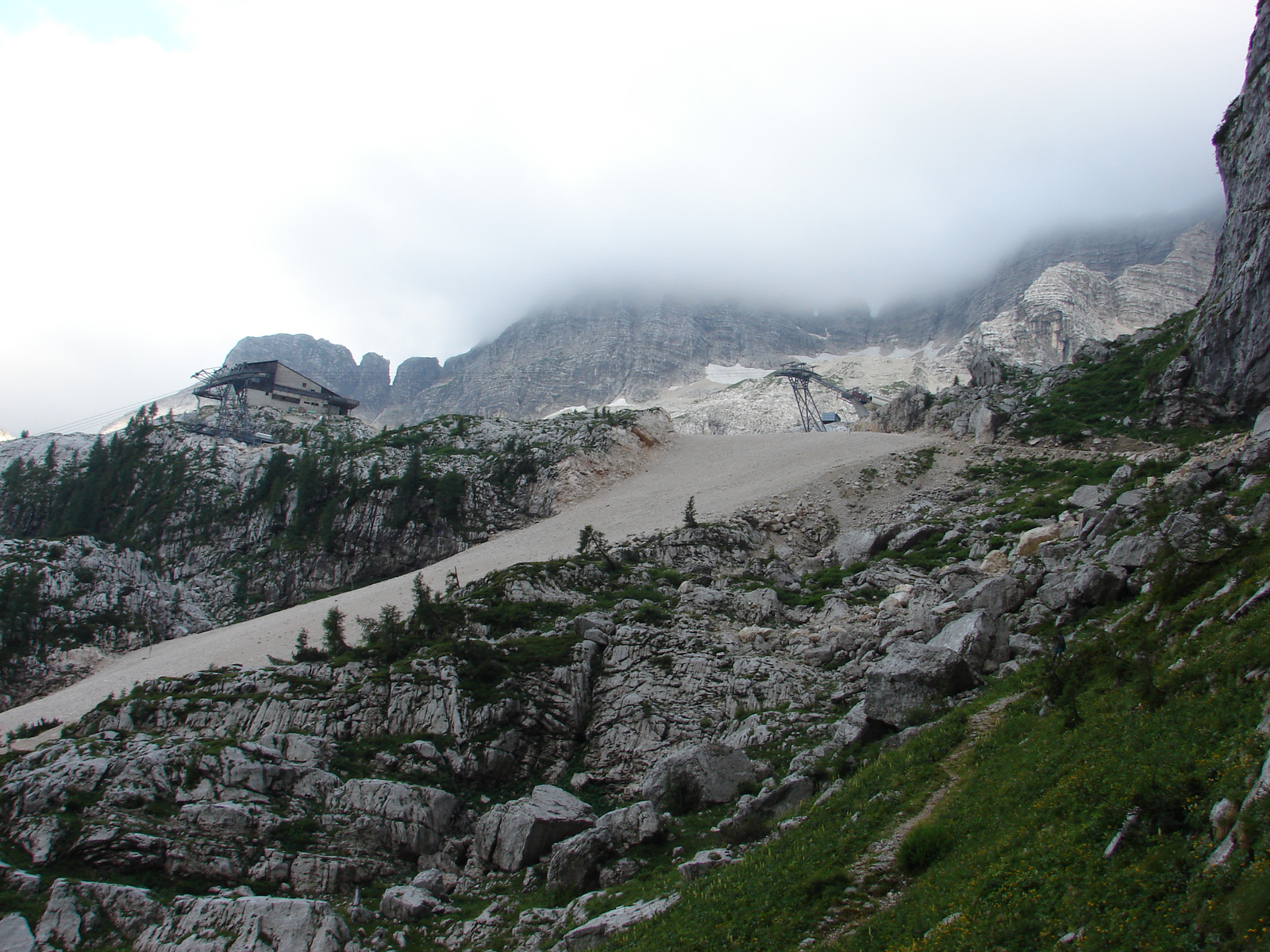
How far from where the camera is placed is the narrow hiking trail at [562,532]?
39.5 meters

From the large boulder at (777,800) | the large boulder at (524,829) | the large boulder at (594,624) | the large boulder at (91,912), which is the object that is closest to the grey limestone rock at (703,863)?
the large boulder at (777,800)

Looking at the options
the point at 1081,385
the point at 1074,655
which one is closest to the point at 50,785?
the point at 1074,655

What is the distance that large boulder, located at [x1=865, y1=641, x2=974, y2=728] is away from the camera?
15539 millimetres

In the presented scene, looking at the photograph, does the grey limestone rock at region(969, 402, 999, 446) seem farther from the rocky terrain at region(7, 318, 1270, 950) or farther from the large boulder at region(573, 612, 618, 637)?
the large boulder at region(573, 612, 618, 637)

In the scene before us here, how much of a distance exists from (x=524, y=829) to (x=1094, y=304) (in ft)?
576

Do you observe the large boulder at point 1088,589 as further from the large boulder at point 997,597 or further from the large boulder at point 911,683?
the large boulder at point 911,683

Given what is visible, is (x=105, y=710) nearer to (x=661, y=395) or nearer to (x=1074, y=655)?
(x=1074, y=655)

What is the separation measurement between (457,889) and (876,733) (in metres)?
10.2

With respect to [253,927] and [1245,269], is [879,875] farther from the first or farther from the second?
[1245,269]

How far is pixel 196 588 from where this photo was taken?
190 feet

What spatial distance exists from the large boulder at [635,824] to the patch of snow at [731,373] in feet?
562

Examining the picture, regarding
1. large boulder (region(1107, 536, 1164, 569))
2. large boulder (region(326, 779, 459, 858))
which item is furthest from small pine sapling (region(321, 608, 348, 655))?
large boulder (region(1107, 536, 1164, 569))

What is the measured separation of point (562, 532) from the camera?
5256 centimetres

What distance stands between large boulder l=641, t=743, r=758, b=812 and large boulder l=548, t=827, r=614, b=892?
6.73 ft
